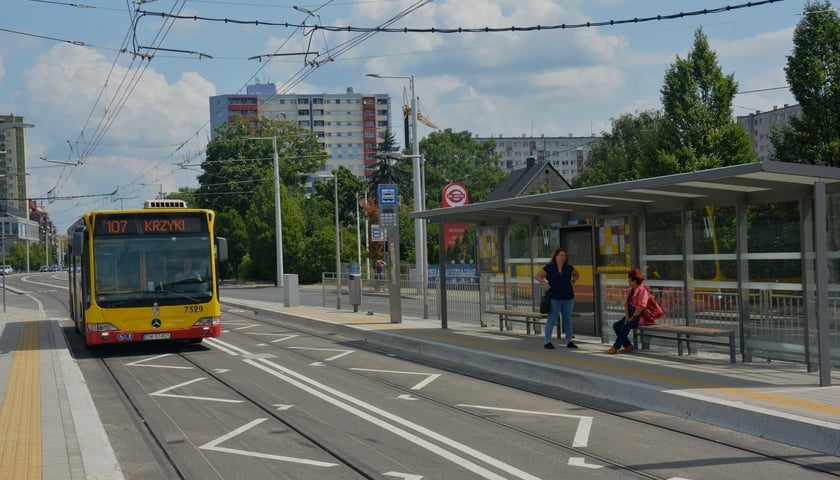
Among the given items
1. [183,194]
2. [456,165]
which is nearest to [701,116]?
[456,165]

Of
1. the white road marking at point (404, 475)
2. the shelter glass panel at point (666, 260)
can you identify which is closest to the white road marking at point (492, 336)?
the shelter glass panel at point (666, 260)

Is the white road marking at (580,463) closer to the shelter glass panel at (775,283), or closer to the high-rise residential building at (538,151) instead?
the shelter glass panel at (775,283)

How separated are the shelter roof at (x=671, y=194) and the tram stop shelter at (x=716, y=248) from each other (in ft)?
0.06

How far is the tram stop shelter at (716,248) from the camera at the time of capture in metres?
10.9

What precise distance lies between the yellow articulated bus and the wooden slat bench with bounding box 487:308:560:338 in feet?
19.0

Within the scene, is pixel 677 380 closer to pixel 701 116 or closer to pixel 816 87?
pixel 816 87

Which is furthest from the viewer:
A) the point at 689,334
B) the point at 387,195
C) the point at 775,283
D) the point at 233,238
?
the point at 233,238

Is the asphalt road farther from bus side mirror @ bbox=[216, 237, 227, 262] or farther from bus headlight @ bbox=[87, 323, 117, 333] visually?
bus side mirror @ bbox=[216, 237, 227, 262]

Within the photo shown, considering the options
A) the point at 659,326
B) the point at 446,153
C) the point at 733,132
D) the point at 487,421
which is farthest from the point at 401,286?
the point at 446,153

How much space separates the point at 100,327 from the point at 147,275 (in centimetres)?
131

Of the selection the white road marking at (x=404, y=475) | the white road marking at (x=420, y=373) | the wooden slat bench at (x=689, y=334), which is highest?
the wooden slat bench at (x=689, y=334)

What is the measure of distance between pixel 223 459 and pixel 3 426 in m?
2.99

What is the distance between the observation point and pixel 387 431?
A: 9.16 metres

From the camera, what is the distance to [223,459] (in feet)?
26.5
